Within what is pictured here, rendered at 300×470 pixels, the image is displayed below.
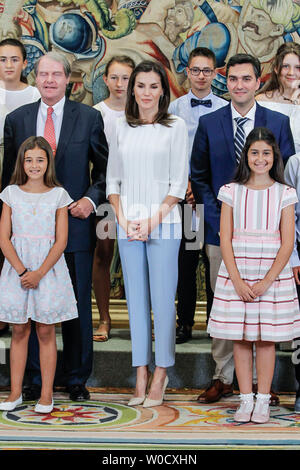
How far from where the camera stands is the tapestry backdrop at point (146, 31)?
5496mm

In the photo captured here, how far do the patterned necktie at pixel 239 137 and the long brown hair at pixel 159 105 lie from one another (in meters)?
0.34

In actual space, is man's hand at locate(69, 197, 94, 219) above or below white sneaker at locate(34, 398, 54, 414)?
above

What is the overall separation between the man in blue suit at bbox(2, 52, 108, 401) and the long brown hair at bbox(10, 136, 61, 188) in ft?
0.50

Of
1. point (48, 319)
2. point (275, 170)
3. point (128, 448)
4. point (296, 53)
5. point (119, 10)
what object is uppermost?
point (119, 10)

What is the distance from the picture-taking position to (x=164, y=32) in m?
5.55

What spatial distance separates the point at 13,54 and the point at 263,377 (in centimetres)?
228

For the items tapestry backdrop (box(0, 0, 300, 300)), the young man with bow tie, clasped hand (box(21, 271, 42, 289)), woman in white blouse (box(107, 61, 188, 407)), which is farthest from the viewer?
→ tapestry backdrop (box(0, 0, 300, 300))

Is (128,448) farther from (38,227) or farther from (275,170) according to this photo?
(275,170)

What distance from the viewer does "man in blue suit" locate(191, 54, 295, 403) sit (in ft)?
14.0

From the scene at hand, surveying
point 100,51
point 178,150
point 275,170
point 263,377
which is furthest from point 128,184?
point 100,51

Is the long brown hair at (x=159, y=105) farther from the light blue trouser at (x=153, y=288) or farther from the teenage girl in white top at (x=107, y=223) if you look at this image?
the teenage girl in white top at (x=107, y=223)

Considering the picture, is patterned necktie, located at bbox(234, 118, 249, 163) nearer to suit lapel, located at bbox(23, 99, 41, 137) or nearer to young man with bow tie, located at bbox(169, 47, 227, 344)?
young man with bow tie, located at bbox(169, 47, 227, 344)

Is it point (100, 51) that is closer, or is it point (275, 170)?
point (275, 170)

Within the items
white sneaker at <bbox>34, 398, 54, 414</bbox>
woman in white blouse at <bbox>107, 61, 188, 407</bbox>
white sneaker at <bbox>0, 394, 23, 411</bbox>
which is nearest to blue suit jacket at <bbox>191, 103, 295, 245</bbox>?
woman in white blouse at <bbox>107, 61, 188, 407</bbox>
